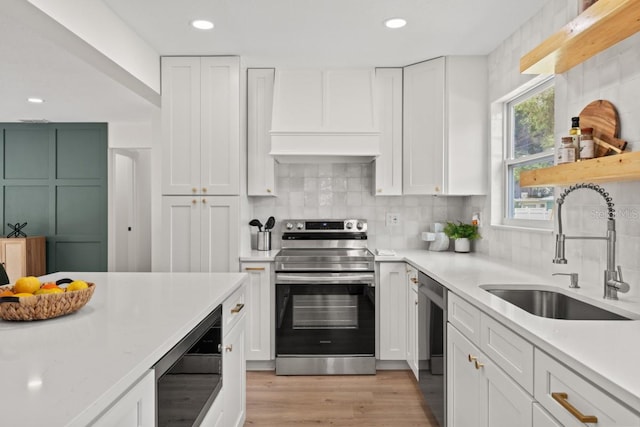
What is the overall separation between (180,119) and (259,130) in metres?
0.62

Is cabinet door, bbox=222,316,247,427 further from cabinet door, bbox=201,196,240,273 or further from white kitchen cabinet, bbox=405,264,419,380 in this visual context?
white kitchen cabinet, bbox=405,264,419,380

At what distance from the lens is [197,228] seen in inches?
131

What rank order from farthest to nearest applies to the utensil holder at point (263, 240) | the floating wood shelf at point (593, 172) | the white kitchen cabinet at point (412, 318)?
the utensil holder at point (263, 240) < the white kitchen cabinet at point (412, 318) < the floating wood shelf at point (593, 172)

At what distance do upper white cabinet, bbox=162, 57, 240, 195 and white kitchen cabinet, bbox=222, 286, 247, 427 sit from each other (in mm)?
1308

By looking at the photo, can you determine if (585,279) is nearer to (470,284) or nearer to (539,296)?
(539,296)

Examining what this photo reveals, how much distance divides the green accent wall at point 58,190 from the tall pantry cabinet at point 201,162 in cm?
296

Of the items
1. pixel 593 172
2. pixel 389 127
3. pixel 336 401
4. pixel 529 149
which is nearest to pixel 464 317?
pixel 593 172

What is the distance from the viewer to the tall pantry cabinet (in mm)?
3307

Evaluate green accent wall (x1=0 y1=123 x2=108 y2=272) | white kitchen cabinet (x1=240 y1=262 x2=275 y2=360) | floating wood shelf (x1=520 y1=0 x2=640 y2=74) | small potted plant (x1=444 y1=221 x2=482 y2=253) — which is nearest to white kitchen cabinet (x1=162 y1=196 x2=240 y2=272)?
white kitchen cabinet (x1=240 y1=262 x2=275 y2=360)

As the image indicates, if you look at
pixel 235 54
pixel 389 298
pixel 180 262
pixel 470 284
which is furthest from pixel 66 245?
pixel 470 284

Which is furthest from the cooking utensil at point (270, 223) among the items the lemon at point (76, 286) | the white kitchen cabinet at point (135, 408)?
the white kitchen cabinet at point (135, 408)

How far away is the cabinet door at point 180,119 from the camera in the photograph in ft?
10.9

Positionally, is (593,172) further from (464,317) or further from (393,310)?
(393,310)

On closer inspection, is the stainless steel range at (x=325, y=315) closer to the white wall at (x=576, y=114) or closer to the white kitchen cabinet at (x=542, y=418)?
the white wall at (x=576, y=114)
